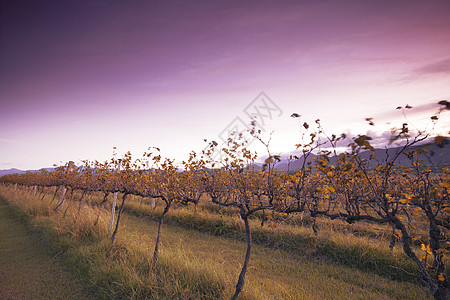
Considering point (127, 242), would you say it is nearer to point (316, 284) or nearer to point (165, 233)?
point (165, 233)

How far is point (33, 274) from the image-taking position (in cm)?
560

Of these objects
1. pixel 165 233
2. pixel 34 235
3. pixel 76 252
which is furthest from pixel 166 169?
pixel 34 235

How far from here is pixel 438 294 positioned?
2.37 metres

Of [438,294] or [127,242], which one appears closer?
[438,294]

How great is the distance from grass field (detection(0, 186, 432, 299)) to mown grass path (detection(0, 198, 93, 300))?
281mm

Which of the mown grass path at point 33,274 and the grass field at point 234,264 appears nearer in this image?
the grass field at point 234,264

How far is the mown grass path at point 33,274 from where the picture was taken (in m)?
4.74

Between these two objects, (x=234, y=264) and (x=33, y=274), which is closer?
(x=33, y=274)

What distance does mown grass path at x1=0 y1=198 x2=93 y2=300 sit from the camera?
474cm

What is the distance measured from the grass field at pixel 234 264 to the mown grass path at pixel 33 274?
0.28m

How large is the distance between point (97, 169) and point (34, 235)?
327 centimetres

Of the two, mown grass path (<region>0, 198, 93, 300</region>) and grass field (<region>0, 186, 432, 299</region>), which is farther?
mown grass path (<region>0, 198, 93, 300</region>)

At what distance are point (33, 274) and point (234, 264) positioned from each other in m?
5.23

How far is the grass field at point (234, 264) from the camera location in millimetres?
4248
